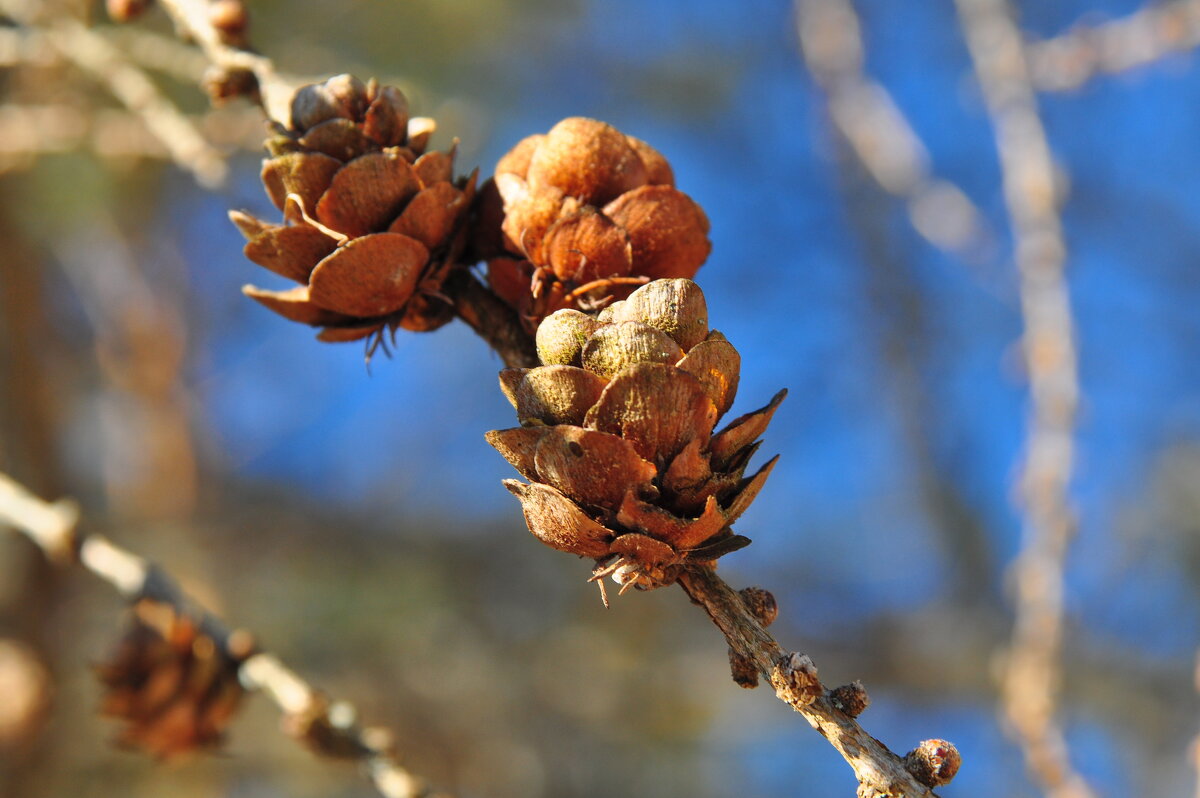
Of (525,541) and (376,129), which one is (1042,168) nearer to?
(376,129)

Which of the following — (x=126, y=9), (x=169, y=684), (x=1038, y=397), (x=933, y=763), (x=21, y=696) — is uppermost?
(x=1038, y=397)

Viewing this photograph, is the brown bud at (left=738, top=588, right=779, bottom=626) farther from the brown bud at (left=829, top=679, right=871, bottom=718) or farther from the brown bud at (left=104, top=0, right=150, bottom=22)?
the brown bud at (left=104, top=0, right=150, bottom=22)

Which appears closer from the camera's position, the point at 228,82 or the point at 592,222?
the point at 592,222

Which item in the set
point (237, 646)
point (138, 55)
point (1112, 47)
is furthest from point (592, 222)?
point (1112, 47)

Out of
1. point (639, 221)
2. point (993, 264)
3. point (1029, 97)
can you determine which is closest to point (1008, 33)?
point (1029, 97)

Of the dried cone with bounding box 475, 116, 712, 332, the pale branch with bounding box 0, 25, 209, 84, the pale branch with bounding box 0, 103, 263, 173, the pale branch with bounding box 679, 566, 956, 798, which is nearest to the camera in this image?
the pale branch with bounding box 679, 566, 956, 798

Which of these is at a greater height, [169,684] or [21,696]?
[169,684]

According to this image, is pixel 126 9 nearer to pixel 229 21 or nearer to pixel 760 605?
pixel 229 21

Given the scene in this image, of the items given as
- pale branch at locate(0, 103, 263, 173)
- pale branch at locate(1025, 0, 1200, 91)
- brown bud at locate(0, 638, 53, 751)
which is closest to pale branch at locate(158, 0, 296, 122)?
pale branch at locate(0, 103, 263, 173)
